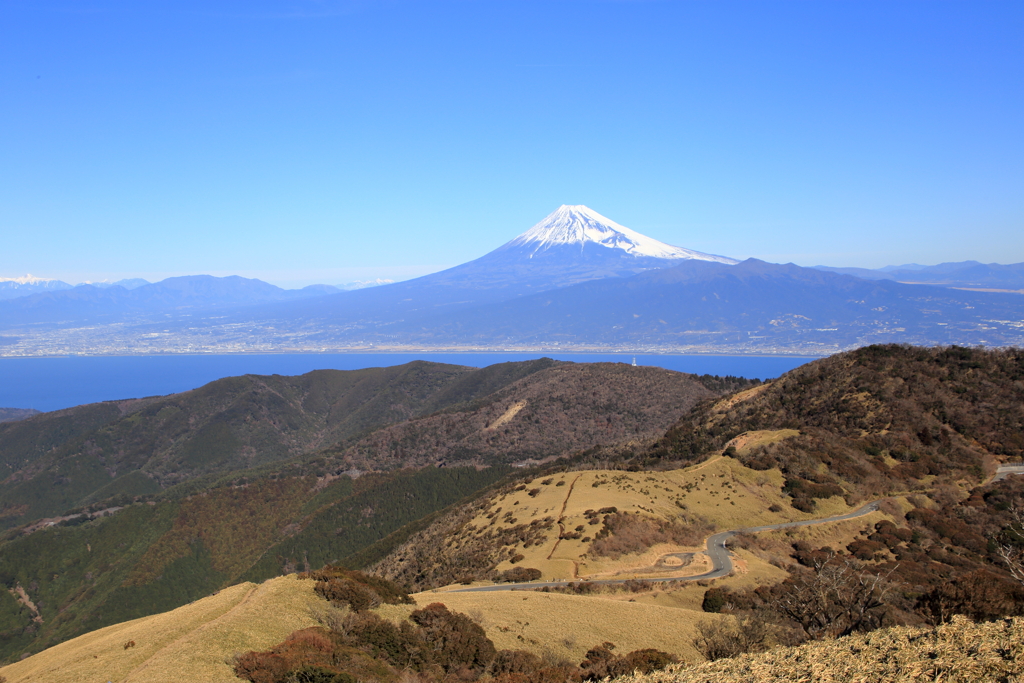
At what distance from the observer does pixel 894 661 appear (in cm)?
947

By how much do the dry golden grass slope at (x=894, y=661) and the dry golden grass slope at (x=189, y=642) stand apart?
338 inches

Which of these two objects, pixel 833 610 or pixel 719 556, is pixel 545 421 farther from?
pixel 833 610

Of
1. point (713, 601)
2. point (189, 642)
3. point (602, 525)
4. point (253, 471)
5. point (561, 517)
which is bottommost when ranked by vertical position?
point (253, 471)

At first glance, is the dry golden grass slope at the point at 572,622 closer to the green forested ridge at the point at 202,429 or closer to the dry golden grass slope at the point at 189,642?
the dry golden grass slope at the point at 189,642

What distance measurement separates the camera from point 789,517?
30984 millimetres

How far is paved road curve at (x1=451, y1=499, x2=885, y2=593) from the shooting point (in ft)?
76.5

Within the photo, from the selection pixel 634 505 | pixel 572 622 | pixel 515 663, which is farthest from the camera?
pixel 634 505

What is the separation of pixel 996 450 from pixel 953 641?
1486 inches

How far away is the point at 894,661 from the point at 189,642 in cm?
1375

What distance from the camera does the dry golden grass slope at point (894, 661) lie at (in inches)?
343

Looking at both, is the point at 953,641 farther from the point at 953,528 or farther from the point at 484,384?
the point at 484,384

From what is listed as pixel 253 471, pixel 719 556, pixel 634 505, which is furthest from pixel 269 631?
pixel 253 471

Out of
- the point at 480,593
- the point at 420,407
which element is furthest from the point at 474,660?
the point at 420,407

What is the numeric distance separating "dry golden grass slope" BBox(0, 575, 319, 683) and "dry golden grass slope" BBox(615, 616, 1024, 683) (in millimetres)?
8582
